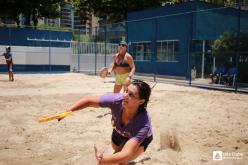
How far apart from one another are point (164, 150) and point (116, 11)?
31999mm

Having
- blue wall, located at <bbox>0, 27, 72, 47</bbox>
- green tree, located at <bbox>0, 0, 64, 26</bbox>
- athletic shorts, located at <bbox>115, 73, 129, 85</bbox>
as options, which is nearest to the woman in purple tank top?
athletic shorts, located at <bbox>115, 73, 129, 85</bbox>

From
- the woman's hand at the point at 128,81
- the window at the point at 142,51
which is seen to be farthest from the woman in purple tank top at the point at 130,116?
the window at the point at 142,51

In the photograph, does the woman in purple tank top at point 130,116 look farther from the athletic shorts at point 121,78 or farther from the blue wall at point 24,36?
the blue wall at point 24,36

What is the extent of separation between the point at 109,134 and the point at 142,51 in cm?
2071

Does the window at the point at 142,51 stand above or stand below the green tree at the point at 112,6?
below

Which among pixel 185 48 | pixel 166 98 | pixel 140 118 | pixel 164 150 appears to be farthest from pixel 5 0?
pixel 140 118

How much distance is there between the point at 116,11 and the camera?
37000 millimetres

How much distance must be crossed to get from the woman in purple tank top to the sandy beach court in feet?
6.86

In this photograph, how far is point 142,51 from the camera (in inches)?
1089

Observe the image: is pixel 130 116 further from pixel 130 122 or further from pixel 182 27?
pixel 182 27

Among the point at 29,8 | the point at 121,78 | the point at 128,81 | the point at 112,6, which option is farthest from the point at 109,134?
the point at 112,6

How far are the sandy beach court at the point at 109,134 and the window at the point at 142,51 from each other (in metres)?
15.4

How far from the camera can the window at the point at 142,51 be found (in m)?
27.0

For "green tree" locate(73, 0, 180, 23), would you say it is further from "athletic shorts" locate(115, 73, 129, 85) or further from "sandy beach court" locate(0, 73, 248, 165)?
"athletic shorts" locate(115, 73, 129, 85)
